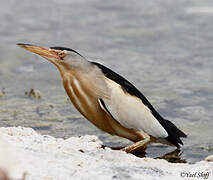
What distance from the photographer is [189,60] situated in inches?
385

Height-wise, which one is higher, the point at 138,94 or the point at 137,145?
the point at 138,94

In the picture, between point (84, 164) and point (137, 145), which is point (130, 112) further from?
point (84, 164)

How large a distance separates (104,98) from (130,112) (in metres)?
0.33

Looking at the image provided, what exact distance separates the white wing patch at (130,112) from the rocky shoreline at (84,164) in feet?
1.66

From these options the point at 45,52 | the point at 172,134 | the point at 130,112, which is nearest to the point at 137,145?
the point at 130,112

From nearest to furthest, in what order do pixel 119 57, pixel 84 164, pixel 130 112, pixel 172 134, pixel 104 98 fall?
1. pixel 84 164
2. pixel 104 98
3. pixel 130 112
4. pixel 172 134
5. pixel 119 57

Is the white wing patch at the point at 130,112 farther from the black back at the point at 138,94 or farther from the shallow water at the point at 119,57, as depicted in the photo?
the shallow water at the point at 119,57

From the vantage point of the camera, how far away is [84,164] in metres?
4.22

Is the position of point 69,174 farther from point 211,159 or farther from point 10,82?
point 10,82

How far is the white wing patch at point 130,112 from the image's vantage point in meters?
5.56

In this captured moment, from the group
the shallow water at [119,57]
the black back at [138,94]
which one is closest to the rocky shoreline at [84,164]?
the black back at [138,94]

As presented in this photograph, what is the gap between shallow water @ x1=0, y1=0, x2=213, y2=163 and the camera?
276 inches

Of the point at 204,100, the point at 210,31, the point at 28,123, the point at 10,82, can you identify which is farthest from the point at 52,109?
the point at 210,31

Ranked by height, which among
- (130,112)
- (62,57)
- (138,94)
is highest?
(62,57)
